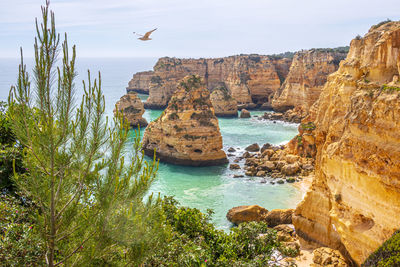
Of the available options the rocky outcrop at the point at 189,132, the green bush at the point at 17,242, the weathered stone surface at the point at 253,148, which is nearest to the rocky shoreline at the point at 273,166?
the weathered stone surface at the point at 253,148

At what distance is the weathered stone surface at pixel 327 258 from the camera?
11.9 metres

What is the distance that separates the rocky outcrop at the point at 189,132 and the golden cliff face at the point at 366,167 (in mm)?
17222

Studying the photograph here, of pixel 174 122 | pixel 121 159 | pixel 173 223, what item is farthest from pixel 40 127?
pixel 174 122

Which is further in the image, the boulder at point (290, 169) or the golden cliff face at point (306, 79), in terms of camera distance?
the golden cliff face at point (306, 79)

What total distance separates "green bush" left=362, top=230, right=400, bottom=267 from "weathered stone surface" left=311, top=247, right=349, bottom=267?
2.68m

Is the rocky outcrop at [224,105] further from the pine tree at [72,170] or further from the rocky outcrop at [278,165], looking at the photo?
the pine tree at [72,170]

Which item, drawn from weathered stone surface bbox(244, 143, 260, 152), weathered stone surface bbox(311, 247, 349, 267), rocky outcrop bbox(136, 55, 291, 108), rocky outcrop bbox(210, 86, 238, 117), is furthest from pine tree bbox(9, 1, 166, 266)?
rocky outcrop bbox(136, 55, 291, 108)

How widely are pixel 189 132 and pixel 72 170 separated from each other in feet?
82.9

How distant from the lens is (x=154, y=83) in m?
64.8

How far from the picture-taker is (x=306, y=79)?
50.1 m

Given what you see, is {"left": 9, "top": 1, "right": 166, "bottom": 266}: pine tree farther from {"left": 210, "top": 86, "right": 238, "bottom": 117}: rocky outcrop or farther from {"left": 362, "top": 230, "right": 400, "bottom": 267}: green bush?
{"left": 210, "top": 86, "right": 238, "bottom": 117}: rocky outcrop

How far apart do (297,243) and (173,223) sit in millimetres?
6703

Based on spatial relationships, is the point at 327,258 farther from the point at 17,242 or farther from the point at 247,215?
the point at 17,242

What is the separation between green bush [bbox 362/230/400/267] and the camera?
8164 mm
